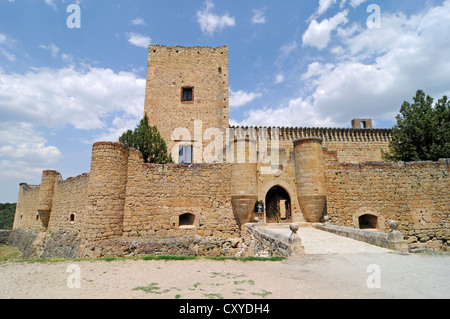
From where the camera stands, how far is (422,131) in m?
16.1

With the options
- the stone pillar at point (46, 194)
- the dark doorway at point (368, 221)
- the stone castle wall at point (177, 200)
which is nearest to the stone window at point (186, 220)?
the stone castle wall at point (177, 200)

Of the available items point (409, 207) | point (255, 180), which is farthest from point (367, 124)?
point (255, 180)

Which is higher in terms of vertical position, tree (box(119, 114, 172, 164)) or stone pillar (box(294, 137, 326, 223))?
tree (box(119, 114, 172, 164))

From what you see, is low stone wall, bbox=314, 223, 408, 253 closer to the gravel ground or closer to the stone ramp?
the stone ramp

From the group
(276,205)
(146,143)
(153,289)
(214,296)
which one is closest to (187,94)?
(146,143)

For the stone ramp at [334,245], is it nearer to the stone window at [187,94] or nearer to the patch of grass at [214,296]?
the patch of grass at [214,296]

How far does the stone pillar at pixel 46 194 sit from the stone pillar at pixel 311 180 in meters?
17.3

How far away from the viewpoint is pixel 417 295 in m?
3.83

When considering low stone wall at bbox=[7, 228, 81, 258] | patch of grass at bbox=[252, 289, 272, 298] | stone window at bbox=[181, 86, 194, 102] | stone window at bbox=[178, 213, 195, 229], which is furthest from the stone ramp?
stone window at bbox=[181, 86, 194, 102]

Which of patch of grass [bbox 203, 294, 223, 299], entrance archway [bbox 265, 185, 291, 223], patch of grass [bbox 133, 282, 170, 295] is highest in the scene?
entrance archway [bbox 265, 185, 291, 223]

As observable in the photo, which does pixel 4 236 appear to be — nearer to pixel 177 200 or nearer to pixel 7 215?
pixel 7 215

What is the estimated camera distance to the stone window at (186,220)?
13.0 metres

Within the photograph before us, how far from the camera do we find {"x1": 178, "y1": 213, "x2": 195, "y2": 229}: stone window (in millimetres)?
13029

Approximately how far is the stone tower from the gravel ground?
41.9ft
